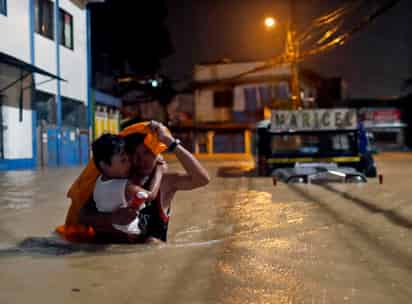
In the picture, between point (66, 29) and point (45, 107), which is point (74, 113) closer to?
point (45, 107)

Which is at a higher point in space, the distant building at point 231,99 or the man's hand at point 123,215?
the distant building at point 231,99

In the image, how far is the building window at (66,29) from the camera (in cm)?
2258

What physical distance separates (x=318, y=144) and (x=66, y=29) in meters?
14.3

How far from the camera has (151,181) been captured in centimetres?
400

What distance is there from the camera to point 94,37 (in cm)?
3519

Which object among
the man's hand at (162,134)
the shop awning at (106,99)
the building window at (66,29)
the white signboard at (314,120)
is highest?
the building window at (66,29)

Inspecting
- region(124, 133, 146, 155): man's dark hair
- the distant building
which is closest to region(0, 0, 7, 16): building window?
region(124, 133, 146, 155): man's dark hair

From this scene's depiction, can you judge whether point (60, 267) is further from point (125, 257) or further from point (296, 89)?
point (296, 89)

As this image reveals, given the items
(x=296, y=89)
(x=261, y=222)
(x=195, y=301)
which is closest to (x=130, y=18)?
(x=296, y=89)

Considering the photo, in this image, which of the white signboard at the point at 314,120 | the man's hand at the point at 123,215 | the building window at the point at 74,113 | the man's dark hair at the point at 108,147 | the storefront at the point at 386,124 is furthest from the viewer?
the storefront at the point at 386,124

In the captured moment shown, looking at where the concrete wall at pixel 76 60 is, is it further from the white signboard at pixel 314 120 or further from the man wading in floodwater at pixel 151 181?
the man wading in floodwater at pixel 151 181

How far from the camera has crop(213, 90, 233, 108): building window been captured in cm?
4025

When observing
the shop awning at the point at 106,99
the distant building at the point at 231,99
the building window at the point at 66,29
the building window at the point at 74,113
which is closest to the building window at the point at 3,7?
the building window at the point at 66,29

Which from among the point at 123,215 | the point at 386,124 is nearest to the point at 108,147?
the point at 123,215
